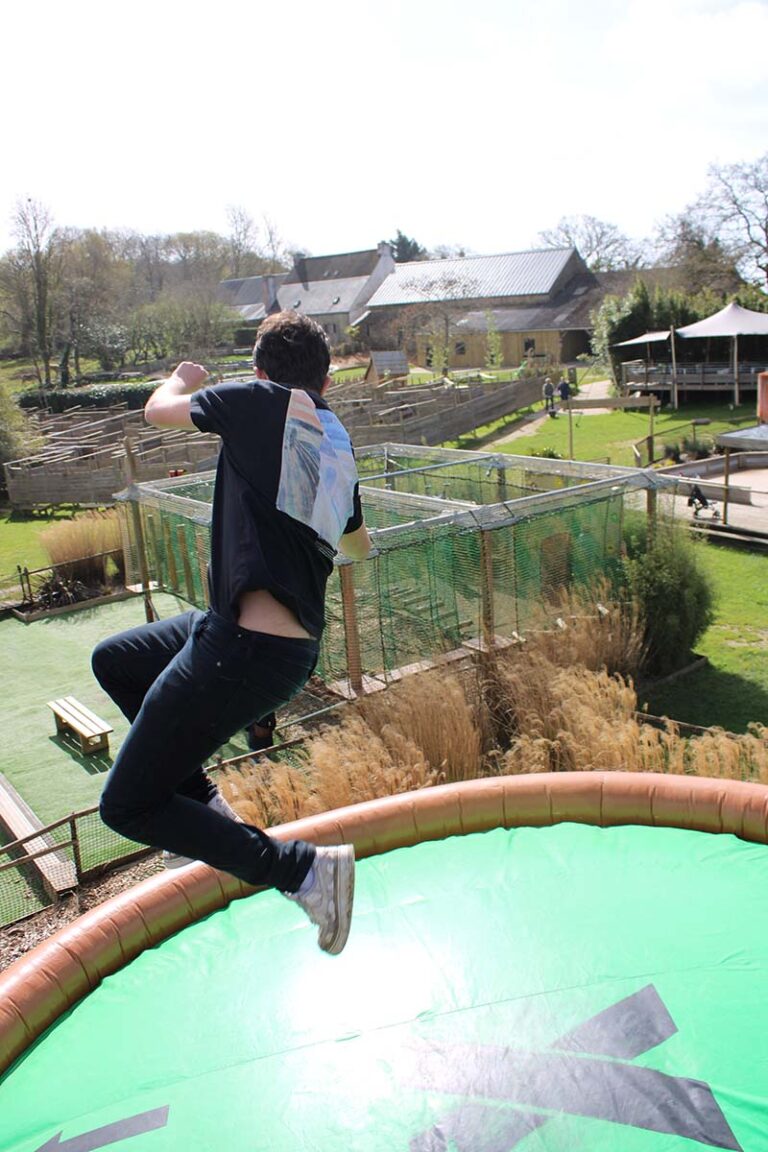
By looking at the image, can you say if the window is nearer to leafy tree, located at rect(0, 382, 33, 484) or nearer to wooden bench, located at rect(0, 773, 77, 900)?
wooden bench, located at rect(0, 773, 77, 900)

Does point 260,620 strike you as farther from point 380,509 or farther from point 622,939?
point 380,509

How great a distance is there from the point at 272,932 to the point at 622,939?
1.69 meters

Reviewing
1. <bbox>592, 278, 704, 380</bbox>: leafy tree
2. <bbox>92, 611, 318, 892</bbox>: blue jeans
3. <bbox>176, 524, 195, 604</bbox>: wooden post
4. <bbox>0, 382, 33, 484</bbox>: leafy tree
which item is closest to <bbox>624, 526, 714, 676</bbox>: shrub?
<bbox>176, 524, 195, 604</bbox>: wooden post

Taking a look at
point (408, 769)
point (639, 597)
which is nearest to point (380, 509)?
point (639, 597)

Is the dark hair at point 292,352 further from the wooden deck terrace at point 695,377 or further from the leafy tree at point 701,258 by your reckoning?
the leafy tree at point 701,258

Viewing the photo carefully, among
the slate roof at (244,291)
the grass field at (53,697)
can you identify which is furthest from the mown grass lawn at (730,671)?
the slate roof at (244,291)

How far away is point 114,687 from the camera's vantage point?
2.74 meters

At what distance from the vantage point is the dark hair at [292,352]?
7.94ft

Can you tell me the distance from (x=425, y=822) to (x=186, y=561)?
285 inches

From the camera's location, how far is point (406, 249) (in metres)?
89.8

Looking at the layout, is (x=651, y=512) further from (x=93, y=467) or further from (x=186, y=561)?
(x=93, y=467)

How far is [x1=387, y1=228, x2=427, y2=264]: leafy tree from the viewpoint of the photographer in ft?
292

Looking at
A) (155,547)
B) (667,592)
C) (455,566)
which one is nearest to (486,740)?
(455,566)

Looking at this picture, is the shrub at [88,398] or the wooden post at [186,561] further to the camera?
the shrub at [88,398]
